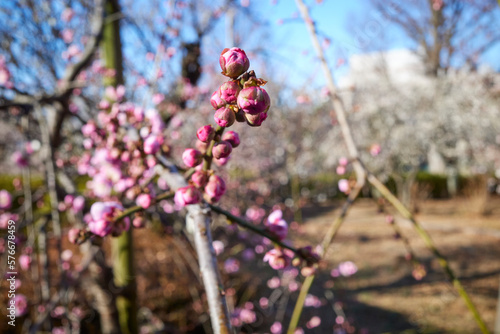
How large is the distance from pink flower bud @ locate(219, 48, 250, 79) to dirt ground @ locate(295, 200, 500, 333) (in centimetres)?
269

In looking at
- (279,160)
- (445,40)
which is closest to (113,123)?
(279,160)

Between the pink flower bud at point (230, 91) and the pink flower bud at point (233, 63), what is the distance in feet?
0.04

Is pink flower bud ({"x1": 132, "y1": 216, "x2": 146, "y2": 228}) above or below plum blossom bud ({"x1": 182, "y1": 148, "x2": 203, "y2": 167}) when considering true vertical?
below

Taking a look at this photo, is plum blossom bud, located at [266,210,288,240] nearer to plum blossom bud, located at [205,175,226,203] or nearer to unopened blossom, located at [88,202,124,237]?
plum blossom bud, located at [205,175,226,203]

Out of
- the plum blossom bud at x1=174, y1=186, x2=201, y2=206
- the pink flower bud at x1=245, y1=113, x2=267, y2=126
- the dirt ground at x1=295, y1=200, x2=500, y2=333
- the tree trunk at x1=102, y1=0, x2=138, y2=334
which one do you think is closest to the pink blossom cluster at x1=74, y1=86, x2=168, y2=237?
the plum blossom bud at x1=174, y1=186, x2=201, y2=206

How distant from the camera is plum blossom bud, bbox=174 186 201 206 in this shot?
549 mm

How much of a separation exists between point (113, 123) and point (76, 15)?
3.68m

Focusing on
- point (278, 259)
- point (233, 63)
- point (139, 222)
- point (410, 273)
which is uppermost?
point (233, 63)

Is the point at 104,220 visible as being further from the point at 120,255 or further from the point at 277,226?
the point at 120,255

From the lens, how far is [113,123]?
1.16m

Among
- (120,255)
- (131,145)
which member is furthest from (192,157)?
(120,255)

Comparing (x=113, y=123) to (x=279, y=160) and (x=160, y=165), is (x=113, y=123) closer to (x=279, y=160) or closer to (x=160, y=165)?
(x=160, y=165)

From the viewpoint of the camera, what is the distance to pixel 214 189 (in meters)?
0.57

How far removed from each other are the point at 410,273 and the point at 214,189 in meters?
6.38
